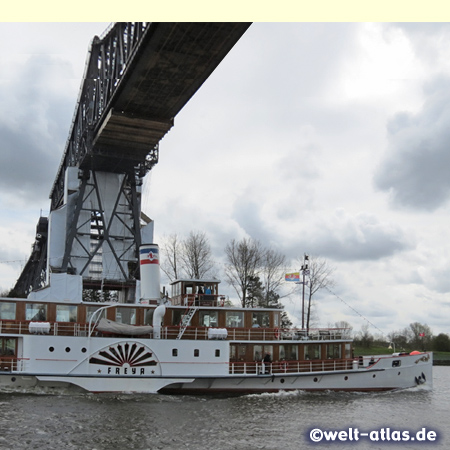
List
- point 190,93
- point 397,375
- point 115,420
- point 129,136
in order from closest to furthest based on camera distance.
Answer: point 115,420, point 397,375, point 190,93, point 129,136

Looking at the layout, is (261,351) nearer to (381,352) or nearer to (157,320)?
(157,320)

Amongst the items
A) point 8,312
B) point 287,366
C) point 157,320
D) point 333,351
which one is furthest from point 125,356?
point 333,351

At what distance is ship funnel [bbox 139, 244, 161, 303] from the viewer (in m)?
27.9

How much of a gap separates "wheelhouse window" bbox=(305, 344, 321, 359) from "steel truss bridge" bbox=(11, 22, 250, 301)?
51.9 feet

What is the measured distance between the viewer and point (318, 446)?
54.4ft

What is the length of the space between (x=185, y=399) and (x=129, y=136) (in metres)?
21.4

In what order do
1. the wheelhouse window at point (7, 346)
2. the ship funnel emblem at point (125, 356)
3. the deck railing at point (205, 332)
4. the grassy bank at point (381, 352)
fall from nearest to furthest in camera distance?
the wheelhouse window at point (7, 346)
the ship funnel emblem at point (125, 356)
the deck railing at point (205, 332)
the grassy bank at point (381, 352)

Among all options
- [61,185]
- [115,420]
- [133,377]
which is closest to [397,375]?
[133,377]

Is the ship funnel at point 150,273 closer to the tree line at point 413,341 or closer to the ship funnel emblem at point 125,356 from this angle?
the ship funnel emblem at point 125,356

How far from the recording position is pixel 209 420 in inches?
781

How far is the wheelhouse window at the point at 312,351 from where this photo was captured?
2835cm

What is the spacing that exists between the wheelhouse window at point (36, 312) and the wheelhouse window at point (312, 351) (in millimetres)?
12256

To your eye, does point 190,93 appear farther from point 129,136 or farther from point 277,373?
point 277,373

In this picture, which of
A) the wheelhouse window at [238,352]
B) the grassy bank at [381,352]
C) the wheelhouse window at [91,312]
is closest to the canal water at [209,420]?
the wheelhouse window at [238,352]
